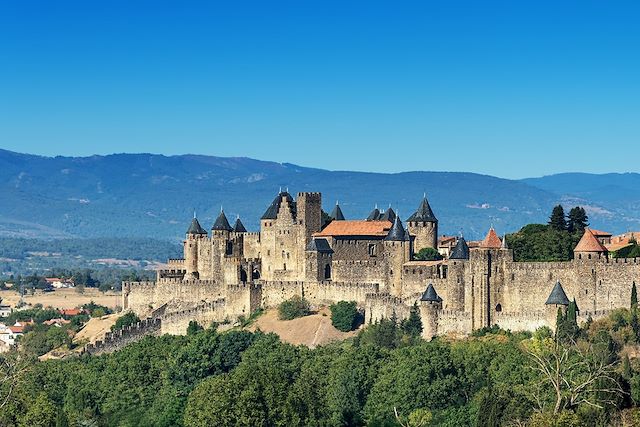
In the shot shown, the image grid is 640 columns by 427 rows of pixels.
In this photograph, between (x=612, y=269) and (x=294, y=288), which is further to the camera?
(x=294, y=288)

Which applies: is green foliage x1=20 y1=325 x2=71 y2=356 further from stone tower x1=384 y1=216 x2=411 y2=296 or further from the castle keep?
stone tower x1=384 y1=216 x2=411 y2=296

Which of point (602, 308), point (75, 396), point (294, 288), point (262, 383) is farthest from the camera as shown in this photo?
point (294, 288)

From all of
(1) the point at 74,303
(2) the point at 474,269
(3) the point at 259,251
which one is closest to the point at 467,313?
(2) the point at 474,269

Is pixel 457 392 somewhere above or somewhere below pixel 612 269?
below

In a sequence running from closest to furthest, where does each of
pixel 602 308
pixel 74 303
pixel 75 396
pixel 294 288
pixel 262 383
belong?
pixel 262 383 < pixel 602 308 < pixel 75 396 < pixel 294 288 < pixel 74 303

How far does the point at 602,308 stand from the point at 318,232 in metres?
18.6

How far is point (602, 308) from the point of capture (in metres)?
65.8

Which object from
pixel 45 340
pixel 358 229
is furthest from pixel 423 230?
pixel 45 340

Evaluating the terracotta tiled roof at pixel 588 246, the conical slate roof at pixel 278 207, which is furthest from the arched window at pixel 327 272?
the terracotta tiled roof at pixel 588 246

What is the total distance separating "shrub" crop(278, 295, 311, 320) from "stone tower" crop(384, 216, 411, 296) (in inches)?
200

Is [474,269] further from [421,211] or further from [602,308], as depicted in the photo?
[421,211]

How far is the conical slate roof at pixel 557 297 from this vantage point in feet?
214

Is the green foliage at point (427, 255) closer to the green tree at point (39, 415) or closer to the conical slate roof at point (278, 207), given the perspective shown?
the conical slate roof at point (278, 207)

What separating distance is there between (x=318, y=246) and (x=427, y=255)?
19.5 ft
